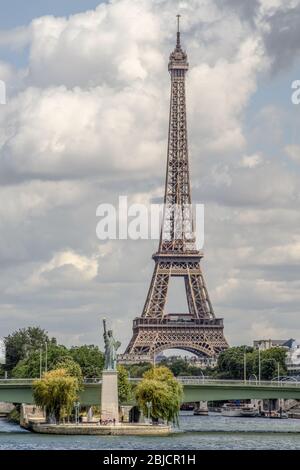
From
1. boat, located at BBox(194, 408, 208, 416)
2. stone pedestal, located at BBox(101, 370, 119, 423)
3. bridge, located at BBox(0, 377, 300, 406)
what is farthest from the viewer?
boat, located at BBox(194, 408, 208, 416)

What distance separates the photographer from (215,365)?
7446 inches

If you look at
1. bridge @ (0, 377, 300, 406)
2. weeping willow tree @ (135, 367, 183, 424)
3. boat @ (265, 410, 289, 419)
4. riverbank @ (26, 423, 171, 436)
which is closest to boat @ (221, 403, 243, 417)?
boat @ (265, 410, 289, 419)

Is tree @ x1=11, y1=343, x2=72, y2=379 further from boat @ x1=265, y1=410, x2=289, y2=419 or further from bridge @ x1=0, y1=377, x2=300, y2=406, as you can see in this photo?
bridge @ x1=0, y1=377, x2=300, y2=406

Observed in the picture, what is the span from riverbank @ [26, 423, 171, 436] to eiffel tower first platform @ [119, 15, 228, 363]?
256 feet

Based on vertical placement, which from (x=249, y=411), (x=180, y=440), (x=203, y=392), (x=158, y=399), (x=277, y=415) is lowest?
(x=180, y=440)

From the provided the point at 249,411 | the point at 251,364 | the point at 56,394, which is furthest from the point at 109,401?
the point at 251,364

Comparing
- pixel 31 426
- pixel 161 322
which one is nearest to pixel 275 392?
pixel 31 426

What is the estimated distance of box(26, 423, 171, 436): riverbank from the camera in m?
96.4

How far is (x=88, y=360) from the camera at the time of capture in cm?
13738

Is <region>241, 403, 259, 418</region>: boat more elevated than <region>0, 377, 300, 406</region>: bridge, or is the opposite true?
<region>241, 403, 259, 418</region>: boat

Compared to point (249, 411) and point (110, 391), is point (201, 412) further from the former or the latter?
point (110, 391)

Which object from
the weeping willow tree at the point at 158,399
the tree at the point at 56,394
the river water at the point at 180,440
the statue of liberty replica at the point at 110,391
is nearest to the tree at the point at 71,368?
the tree at the point at 56,394

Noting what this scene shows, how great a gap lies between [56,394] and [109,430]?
29.8 ft
